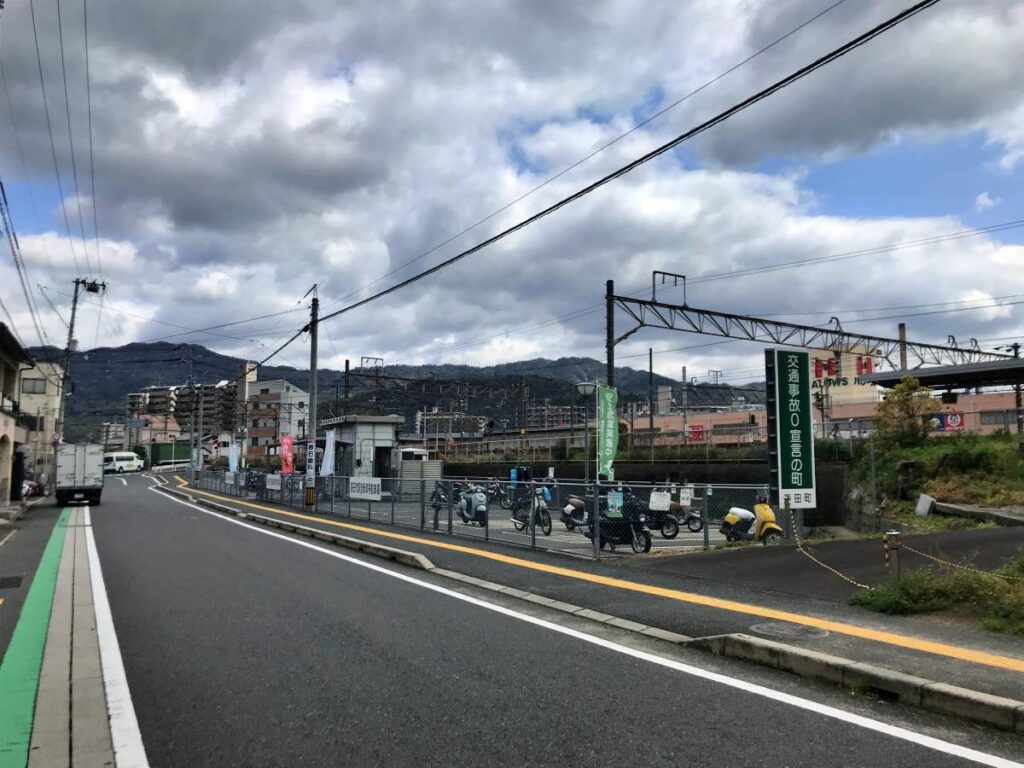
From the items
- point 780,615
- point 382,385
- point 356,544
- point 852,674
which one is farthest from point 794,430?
point 382,385

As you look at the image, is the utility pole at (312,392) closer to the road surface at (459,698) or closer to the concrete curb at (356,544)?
the concrete curb at (356,544)

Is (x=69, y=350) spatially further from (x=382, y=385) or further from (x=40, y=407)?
(x=40, y=407)

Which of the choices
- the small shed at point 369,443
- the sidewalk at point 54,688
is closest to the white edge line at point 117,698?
the sidewalk at point 54,688

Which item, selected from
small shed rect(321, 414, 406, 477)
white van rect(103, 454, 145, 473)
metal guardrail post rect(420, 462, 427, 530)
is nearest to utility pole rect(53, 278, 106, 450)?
small shed rect(321, 414, 406, 477)

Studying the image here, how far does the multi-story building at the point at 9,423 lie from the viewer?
32438 millimetres

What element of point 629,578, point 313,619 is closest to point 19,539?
point 313,619

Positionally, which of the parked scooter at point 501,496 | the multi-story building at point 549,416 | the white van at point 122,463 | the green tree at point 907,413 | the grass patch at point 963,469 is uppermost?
the multi-story building at point 549,416

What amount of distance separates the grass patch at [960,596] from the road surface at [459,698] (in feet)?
9.18

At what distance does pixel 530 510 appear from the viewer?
52.9 ft

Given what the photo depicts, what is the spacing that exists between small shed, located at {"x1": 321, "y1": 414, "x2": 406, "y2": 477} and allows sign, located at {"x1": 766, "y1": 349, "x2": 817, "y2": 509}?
26008 mm

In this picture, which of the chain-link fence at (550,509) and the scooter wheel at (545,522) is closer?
the chain-link fence at (550,509)

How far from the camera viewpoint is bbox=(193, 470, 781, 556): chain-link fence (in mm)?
13992

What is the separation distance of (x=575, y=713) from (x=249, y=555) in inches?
431

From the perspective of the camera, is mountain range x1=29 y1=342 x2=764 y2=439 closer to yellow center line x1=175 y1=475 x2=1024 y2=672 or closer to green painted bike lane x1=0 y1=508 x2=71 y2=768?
yellow center line x1=175 y1=475 x2=1024 y2=672
